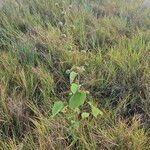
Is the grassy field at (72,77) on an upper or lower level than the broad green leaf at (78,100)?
lower

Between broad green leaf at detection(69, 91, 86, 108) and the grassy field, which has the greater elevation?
broad green leaf at detection(69, 91, 86, 108)

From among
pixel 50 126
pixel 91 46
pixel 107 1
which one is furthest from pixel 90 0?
pixel 50 126

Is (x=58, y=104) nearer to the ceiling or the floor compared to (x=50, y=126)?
nearer to the ceiling

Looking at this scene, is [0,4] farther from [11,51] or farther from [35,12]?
[11,51]

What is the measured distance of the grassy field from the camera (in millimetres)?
1827

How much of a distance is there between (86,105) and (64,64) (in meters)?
0.51

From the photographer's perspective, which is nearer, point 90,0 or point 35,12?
point 35,12

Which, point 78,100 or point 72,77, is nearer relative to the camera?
point 78,100

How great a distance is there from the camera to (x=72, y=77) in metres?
1.86

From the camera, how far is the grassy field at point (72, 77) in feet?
5.99

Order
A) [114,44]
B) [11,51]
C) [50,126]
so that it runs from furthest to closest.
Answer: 1. [114,44]
2. [11,51]
3. [50,126]

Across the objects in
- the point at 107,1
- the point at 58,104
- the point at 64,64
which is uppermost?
the point at 58,104

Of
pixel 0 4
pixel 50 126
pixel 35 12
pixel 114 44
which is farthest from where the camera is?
pixel 0 4

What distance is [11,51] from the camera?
8.89 ft
